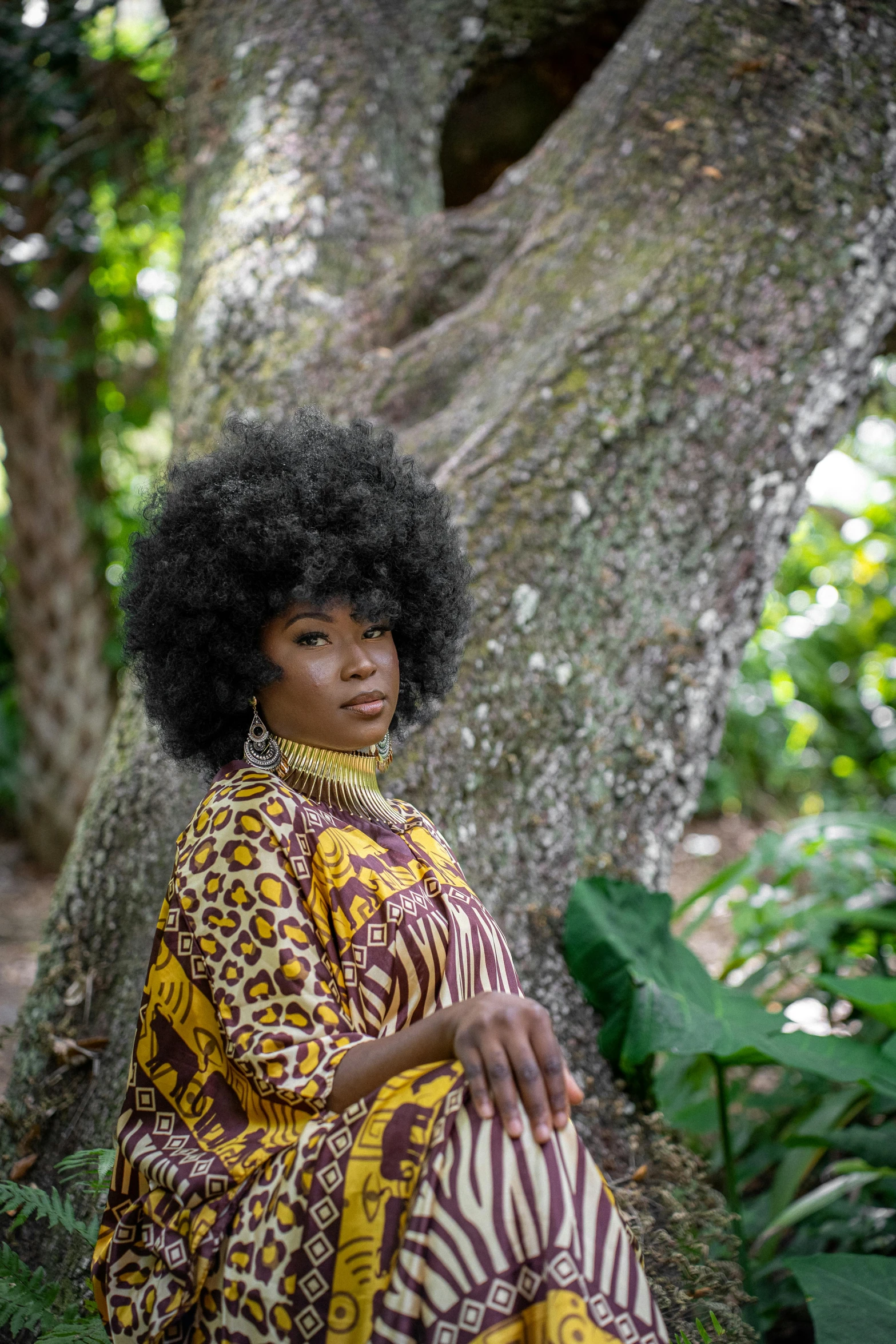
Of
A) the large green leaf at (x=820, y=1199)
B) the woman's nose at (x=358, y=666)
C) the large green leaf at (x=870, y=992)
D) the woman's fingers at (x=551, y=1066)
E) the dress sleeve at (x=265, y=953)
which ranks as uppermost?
the woman's nose at (x=358, y=666)

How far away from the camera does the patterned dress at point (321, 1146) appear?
114 cm

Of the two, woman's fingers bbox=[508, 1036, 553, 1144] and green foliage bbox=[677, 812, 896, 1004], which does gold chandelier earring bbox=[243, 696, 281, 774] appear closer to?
woman's fingers bbox=[508, 1036, 553, 1144]

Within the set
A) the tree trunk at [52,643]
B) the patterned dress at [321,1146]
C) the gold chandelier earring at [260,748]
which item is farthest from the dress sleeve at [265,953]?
the tree trunk at [52,643]

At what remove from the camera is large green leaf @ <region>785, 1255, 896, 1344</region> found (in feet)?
5.65

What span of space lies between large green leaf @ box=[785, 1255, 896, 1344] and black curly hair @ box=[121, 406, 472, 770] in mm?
1440

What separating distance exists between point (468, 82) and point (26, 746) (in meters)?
4.19

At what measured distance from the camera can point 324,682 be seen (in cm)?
155

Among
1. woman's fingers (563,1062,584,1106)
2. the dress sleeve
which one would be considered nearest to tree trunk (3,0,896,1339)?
the dress sleeve

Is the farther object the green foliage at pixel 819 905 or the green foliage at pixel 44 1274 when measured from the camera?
the green foliage at pixel 819 905

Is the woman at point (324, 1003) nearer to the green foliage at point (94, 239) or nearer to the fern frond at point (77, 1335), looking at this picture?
the fern frond at point (77, 1335)

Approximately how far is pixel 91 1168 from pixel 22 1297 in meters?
0.26

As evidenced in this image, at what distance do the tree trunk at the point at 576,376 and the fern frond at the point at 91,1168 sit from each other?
7 centimetres

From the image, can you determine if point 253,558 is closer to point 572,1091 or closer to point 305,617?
A: point 305,617

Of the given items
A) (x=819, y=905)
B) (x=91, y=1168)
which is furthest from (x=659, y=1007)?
Result: (x=819, y=905)
